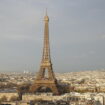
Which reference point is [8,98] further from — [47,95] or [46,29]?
[46,29]

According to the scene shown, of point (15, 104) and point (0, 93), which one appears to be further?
point (0, 93)

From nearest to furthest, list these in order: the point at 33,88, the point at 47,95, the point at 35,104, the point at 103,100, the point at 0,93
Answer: the point at 35,104 < the point at 103,100 < the point at 47,95 < the point at 0,93 < the point at 33,88

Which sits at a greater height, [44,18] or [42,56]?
[44,18]

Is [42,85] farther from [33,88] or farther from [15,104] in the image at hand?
[15,104]

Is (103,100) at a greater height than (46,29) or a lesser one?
lesser

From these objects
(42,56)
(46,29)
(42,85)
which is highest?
(46,29)

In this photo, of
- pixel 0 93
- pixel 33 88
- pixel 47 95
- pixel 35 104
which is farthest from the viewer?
pixel 33 88

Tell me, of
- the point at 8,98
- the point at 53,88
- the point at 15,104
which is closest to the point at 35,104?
the point at 15,104

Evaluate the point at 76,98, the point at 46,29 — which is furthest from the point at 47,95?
the point at 46,29

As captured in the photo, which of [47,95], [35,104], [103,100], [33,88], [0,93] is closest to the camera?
[35,104]
